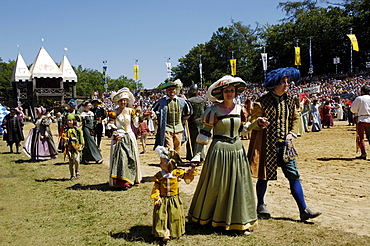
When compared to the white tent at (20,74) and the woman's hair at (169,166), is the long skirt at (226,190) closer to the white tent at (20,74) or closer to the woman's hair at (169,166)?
the woman's hair at (169,166)

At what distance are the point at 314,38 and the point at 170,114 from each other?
53.9m

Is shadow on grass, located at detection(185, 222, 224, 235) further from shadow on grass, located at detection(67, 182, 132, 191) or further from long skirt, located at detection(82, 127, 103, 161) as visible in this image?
long skirt, located at detection(82, 127, 103, 161)

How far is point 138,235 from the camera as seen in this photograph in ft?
16.6

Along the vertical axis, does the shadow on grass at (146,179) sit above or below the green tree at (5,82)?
below

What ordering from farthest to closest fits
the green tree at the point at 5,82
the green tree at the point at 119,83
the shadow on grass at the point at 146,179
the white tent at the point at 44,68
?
the green tree at the point at 119,83 < the green tree at the point at 5,82 < the white tent at the point at 44,68 < the shadow on grass at the point at 146,179

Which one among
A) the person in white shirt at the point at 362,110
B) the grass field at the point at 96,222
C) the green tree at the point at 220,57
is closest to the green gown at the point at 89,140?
the grass field at the point at 96,222

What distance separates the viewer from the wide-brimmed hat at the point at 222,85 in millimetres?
4902

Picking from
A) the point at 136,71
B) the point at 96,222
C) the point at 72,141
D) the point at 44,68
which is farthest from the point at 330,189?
the point at 44,68

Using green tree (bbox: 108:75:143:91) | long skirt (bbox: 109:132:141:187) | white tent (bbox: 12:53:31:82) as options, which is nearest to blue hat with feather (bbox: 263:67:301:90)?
long skirt (bbox: 109:132:141:187)

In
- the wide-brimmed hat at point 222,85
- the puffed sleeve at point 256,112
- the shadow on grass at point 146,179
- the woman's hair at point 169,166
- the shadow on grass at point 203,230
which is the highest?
the wide-brimmed hat at point 222,85

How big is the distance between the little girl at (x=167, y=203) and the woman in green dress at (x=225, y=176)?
0.27 metres

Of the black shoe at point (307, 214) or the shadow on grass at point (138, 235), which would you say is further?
the black shoe at point (307, 214)

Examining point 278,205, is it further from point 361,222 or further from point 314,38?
point 314,38

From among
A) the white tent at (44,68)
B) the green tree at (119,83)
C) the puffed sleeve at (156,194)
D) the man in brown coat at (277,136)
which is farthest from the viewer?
the green tree at (119,83)
